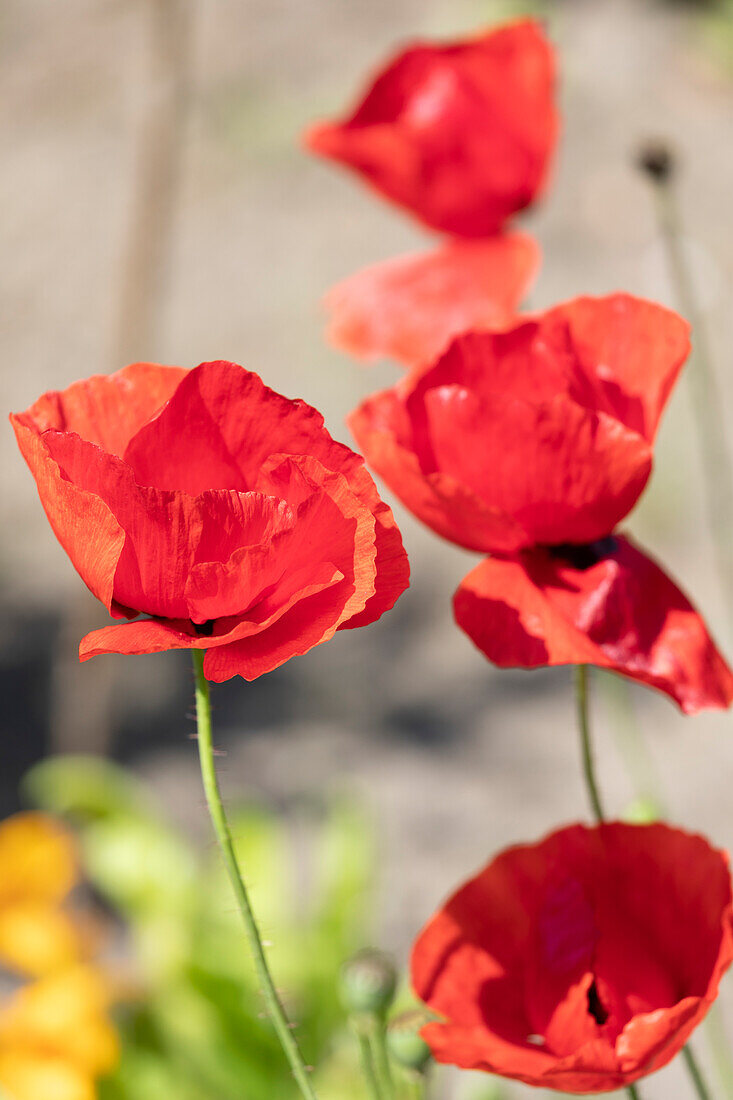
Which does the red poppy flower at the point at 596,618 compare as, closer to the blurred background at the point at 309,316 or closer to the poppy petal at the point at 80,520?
the poppy petal at the point at 80,520

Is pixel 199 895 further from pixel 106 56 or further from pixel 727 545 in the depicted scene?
pixel 106 56

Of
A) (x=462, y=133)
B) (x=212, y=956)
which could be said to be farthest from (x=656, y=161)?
(x=212, y=956)

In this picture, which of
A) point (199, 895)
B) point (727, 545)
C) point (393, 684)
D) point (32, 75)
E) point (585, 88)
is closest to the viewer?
point (199, 895)

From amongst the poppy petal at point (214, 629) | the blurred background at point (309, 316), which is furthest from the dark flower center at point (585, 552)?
the blurred background at point (309, 316)

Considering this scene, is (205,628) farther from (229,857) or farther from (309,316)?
(309,316)

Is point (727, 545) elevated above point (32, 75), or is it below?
Result: below

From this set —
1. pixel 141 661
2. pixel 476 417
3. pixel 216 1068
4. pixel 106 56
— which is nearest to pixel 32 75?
pixel 106 56
